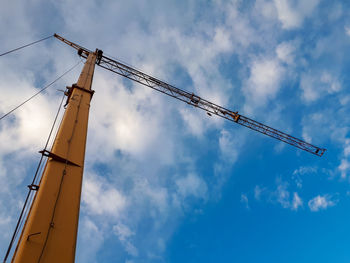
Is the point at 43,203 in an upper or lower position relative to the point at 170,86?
lower

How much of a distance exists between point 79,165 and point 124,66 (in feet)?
70.5

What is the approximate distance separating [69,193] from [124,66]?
73.5ft

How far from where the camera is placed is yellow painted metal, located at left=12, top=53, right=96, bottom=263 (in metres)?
3.73

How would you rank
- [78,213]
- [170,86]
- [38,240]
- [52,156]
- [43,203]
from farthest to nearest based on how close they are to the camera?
[170,86] → [52,156] → [78,213] → [43,203] → [38,240]

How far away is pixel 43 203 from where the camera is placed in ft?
14.0

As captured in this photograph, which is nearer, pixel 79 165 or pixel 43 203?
pixel 43 203

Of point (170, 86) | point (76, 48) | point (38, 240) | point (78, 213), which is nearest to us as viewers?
point (38, 240)

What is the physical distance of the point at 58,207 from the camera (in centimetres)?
436

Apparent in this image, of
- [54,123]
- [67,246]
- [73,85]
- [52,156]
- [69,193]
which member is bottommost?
→ [67,246]

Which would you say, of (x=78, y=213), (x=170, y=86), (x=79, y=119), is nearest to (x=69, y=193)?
(x=78, y=213)

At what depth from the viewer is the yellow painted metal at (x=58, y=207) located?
3728mm

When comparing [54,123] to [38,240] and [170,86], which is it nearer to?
[38,240]

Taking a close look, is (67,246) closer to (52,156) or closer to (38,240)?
(38,240)

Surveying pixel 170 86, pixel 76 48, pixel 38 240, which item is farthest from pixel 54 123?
pixel 170 86
